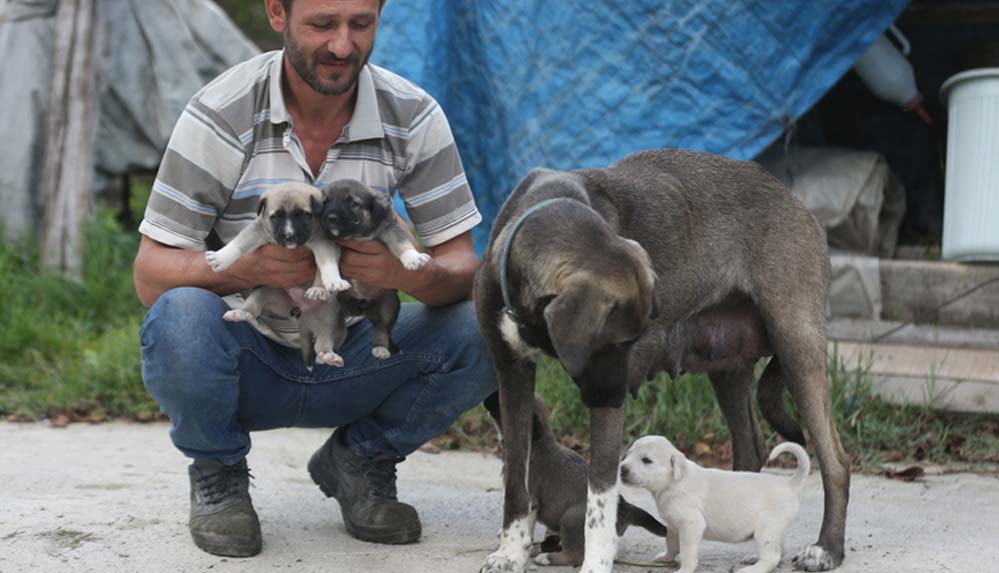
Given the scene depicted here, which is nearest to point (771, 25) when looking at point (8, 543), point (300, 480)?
point (300, 480)

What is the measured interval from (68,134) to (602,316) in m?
5.59

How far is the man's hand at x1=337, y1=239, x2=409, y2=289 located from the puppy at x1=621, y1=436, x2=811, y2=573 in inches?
36.1

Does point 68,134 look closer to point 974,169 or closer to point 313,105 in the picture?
point 313,105

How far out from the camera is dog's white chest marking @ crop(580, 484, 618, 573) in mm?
3396

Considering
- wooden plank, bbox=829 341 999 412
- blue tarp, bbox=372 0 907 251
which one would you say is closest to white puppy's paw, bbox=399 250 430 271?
blue tarp, bbox=372 0 907 251

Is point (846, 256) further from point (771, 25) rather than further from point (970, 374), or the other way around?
point (771, 25)

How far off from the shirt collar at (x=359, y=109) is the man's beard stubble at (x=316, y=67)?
0.09m

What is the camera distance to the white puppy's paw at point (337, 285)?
3.57 m

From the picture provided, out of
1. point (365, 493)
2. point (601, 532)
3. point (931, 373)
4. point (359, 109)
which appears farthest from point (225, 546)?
point (931, 373)

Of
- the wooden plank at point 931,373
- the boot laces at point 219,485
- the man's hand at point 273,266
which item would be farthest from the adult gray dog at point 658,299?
the wooden plank at point 931,373

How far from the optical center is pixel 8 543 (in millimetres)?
3805

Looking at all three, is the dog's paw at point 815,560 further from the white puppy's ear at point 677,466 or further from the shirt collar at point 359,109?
the shirt collar at point 359,109

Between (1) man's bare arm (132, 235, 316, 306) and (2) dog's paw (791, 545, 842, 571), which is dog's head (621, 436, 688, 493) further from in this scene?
(1) man's bare arm (132, 235, 316, 306)

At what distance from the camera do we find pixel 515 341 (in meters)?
3.46
